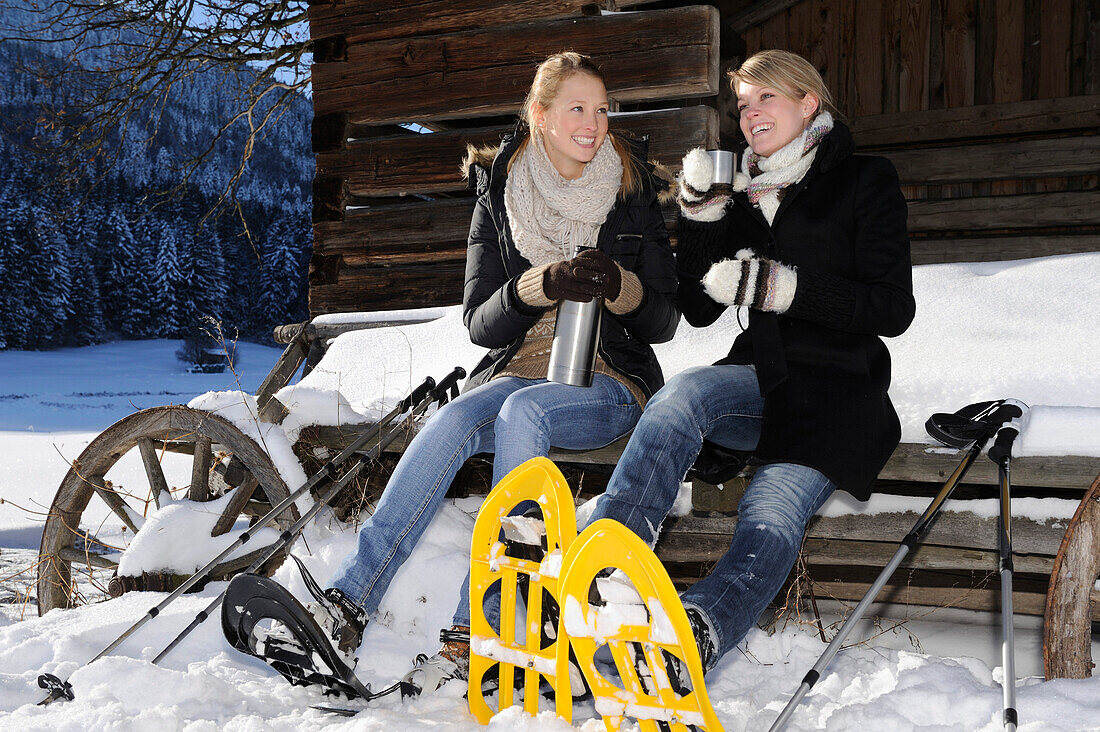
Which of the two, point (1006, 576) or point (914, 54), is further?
point (914, 54)

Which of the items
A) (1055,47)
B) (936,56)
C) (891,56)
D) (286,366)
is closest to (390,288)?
(286,366)

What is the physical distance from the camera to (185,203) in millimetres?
45312

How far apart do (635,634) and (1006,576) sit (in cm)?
102

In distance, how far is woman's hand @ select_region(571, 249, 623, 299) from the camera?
2.53 meters

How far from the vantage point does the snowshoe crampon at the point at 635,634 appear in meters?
1.72

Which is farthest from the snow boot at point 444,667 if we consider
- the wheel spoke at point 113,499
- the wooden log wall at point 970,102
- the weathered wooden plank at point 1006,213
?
the weathered wooden plank at point 1006,213

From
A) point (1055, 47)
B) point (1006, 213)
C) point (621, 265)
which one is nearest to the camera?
point (621, 265)

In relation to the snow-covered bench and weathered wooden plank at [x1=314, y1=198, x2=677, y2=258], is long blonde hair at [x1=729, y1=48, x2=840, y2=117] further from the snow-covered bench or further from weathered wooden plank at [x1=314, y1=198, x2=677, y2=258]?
weathered wooden plank at [x1=314, y1=198, x2=677, y2=258]

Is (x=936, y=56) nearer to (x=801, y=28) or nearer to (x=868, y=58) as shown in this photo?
(x=868, y=58)

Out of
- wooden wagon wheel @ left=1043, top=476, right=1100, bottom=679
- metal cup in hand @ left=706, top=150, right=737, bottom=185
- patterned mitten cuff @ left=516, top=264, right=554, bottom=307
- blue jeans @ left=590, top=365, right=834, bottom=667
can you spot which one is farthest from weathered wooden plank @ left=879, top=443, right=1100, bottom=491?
patterned mitten cuff @ left=516, top=264, right=554, bottom=307

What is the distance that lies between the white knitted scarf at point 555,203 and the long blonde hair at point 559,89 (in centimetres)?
3

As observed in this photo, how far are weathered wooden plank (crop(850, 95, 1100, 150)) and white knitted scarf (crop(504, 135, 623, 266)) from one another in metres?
4.70

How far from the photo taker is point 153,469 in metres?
4.02

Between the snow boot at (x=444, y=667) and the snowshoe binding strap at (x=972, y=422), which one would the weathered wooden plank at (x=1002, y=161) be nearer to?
the snowshoe binding strap at (x=972, y=422)
